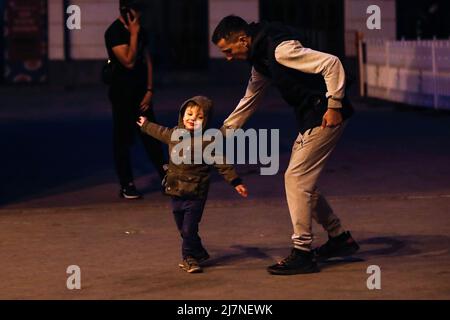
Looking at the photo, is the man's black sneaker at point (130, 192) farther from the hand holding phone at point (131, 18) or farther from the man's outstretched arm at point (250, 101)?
the man's outstretched arm at point (250, 101)

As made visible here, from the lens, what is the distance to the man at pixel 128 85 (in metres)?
11.5

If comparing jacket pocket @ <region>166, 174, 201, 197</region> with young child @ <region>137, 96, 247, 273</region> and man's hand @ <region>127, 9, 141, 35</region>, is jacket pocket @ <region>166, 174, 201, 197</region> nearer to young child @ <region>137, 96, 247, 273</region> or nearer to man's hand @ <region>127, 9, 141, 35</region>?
young child @ <region>137, 96, 247, 273</region>

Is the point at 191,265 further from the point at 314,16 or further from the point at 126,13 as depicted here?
the point at 314,16

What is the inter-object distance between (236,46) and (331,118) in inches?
30.0

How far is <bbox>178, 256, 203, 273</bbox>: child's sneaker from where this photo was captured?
8.20 meters

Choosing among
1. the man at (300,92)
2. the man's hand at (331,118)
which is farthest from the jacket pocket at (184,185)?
the man's hand at (331,118)

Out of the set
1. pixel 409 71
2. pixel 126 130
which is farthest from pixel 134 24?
pixel 409 71

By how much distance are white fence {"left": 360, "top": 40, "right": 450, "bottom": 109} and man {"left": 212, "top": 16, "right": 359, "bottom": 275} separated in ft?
37.5

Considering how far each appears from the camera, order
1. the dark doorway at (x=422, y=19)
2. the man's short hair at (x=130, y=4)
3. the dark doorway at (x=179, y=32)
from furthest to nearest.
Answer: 1. the dark doorway at (x=179, y=32)
2. the dark doorway at (x=422, y=19)
3. the man's short hair at (x=130, y=4)

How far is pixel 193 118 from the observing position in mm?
8344

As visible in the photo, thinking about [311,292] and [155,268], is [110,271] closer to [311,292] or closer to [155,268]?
[155,268]

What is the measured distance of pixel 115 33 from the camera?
11.5 m

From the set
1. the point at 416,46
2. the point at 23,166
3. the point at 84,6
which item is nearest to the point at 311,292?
the point at 23,166

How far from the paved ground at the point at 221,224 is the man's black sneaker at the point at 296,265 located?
3.7 inches
